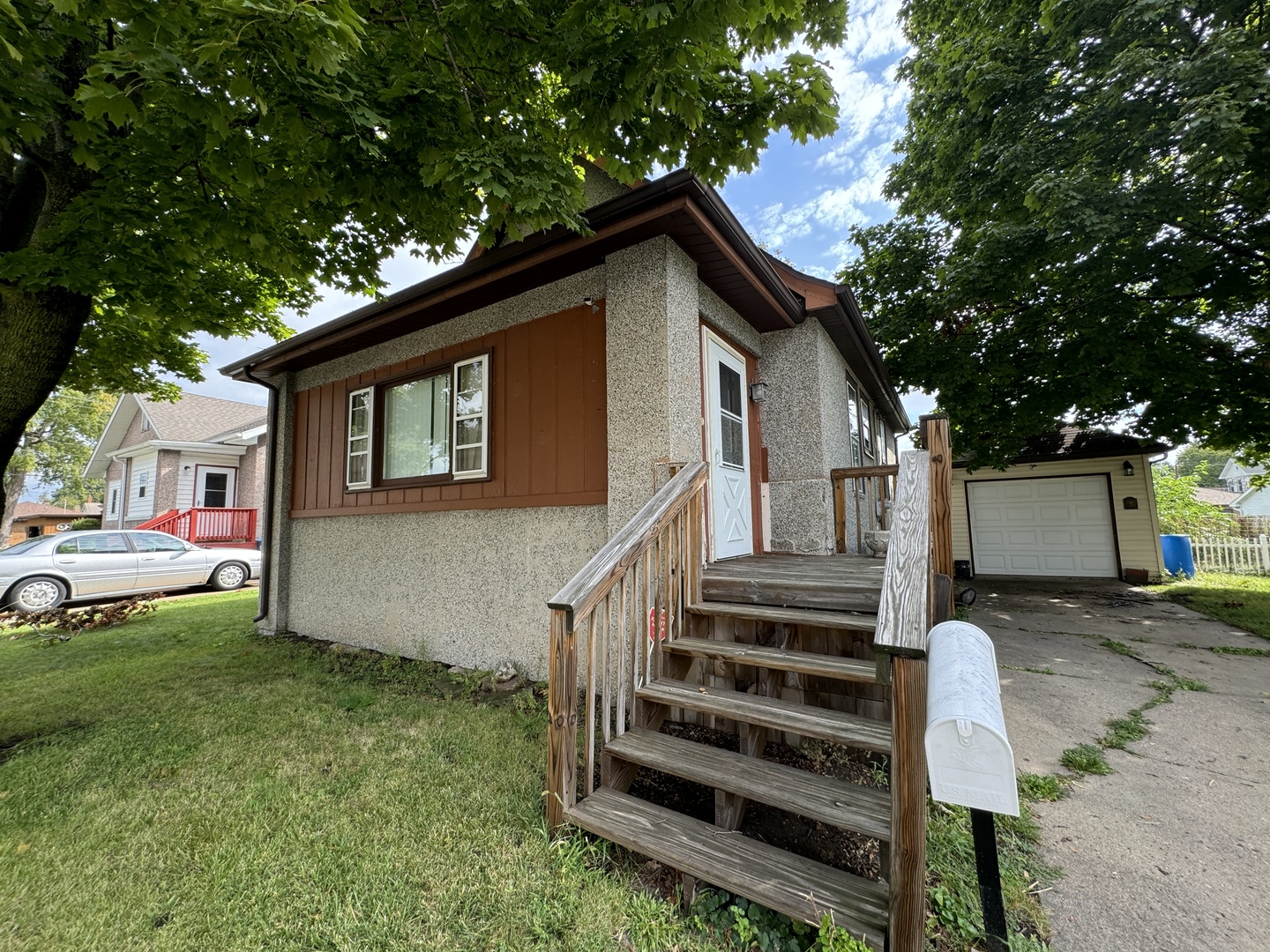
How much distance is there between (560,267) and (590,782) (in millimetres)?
3837

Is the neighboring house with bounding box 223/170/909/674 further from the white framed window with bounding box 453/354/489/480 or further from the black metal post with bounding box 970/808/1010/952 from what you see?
the black metal post with bounding box 970/808/1010/952

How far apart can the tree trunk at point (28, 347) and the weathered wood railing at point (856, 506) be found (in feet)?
21.3

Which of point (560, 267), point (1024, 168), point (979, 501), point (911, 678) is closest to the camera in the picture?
point (911, 678)

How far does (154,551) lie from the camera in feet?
30.8

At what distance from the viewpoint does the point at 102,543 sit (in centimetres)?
877

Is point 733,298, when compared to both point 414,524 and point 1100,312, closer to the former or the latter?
point 414,524

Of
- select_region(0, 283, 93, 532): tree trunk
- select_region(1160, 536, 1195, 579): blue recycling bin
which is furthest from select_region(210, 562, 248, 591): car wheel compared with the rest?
select_region(1160, 536, 1195, 579): blue recycling bin

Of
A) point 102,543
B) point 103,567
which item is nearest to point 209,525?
point 102,543

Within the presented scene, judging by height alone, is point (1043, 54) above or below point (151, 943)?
above

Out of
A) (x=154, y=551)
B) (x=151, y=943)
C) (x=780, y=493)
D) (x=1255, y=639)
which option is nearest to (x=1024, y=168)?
(x=780, y=493)

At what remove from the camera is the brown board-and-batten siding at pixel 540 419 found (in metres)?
4.12

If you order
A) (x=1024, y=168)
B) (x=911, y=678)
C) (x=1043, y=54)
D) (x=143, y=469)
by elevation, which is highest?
(x=1043, y=54)

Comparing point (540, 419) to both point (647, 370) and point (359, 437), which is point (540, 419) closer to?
point (647, 370)

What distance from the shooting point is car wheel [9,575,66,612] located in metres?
7.78
